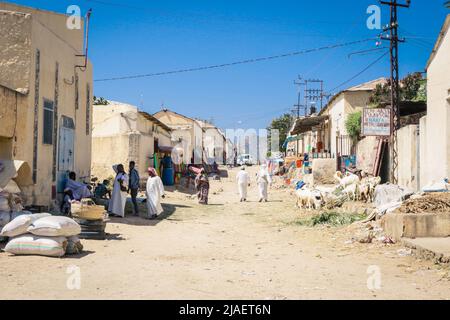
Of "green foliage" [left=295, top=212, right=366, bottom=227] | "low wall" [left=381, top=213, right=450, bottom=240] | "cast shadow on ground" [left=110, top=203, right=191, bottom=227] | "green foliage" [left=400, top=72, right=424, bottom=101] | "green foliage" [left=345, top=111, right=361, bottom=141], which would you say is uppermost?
"green foliage" [left=400, top=72, right=424, bottom=101]

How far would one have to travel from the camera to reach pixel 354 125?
26.8 m

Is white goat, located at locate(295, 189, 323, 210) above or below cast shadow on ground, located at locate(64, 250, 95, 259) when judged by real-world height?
above

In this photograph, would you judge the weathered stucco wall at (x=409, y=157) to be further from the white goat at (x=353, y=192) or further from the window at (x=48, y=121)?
the window at (x=48, y=121)

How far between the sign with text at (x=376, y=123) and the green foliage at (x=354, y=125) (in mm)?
9050

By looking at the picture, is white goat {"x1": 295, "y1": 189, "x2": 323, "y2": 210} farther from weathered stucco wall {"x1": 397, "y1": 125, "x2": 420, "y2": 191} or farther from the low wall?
the low wall

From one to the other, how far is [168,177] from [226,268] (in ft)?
65.1

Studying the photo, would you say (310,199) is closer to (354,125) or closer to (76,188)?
(76,188)

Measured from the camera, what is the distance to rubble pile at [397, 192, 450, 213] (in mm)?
9219

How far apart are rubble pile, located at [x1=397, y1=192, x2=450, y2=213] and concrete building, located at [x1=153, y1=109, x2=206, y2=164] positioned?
31995mm

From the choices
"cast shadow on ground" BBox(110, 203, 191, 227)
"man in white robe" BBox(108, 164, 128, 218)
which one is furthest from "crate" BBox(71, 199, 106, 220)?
"man in white robe" BBox(108, 164, 128, 218)

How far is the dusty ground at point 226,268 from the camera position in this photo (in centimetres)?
→ 536
